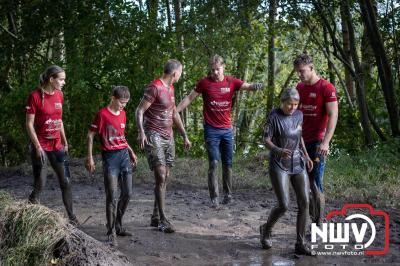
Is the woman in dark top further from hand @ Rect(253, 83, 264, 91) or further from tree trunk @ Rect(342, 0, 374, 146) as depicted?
tree trunk @ Rect(342, 0, 374, 146)

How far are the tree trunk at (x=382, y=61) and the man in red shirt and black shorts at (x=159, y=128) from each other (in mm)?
6746

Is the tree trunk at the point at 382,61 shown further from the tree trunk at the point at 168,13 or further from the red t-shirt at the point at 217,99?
the red t-shirt at the point at 217,99

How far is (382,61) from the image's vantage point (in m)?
13.0

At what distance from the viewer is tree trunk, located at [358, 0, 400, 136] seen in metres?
12.8

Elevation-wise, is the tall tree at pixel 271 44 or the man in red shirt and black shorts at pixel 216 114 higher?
the tall tree at pixel 271 44

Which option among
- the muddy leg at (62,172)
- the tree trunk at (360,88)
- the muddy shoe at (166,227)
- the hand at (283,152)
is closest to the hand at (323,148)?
the hand at (283,152)

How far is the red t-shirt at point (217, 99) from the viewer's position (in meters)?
8.84

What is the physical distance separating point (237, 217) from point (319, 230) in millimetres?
1528

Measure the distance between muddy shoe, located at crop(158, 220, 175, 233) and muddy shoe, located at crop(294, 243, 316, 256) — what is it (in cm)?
164

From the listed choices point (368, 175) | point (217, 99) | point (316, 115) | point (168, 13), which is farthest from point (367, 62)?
point (316, 115)

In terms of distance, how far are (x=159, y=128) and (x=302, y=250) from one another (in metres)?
2.36

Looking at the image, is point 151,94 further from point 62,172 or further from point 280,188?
point 280,188

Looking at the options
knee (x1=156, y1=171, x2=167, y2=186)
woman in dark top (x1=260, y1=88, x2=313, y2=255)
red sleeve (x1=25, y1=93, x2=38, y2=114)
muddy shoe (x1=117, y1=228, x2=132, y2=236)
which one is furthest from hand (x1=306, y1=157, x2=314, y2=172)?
red sleeve (x1=25, y1=93, x2=38, y2=114)

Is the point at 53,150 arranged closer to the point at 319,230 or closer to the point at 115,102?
the point at 115,102
